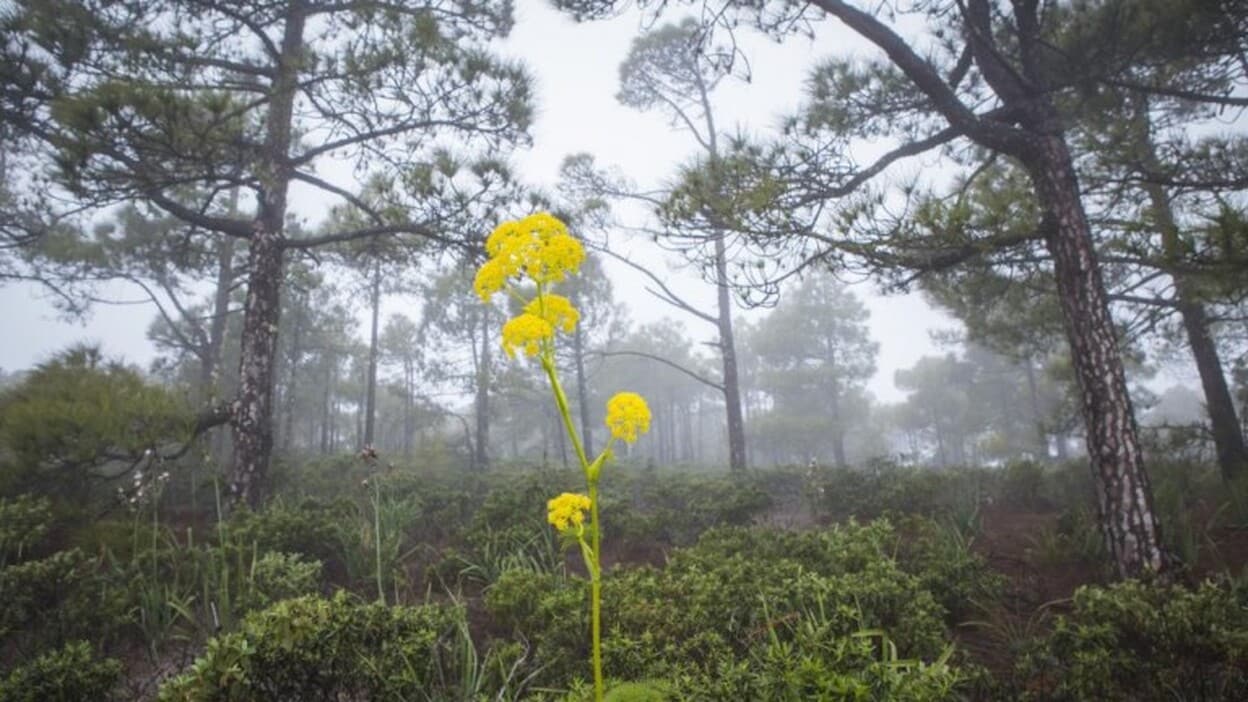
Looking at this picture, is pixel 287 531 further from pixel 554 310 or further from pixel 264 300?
pixel 554 310

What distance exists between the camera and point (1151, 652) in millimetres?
2164

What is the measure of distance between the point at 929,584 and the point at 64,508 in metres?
6.75

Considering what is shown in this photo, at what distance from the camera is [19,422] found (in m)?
4.36

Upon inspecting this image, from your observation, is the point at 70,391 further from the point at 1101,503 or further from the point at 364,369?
the point at 364,369

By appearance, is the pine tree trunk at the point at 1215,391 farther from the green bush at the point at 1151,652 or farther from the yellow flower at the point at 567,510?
the yellow flower at the point at 567,510

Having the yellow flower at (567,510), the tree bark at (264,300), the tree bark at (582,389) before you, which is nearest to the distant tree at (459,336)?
the tree bark at (582,389)

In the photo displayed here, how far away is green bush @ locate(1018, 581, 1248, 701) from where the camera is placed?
6.52ft

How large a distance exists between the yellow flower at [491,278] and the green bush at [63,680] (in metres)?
2.49

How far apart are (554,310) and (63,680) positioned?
2.69 meters

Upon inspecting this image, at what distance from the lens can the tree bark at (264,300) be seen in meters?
5.51

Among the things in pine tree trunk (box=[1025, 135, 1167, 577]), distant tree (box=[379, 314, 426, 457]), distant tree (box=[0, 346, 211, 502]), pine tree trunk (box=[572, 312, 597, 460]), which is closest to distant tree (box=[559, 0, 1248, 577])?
pine tree trunk (box=[1025, 135, 1167, 577])

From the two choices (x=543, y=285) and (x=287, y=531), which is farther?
(x=287, y=531)

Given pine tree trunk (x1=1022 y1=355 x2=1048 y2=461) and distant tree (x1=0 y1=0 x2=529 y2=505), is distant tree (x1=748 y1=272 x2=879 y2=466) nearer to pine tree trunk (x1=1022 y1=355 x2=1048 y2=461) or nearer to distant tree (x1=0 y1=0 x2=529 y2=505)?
pine tree trunk (x1=1022 y1=355 x2=1048 y2=461)

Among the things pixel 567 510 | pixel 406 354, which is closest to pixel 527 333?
pixel 567 510
